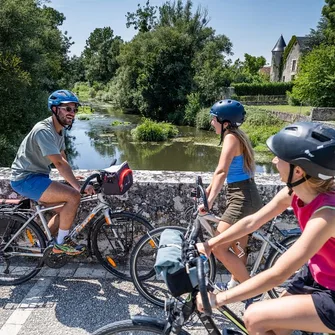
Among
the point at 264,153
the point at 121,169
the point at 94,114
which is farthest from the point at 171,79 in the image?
the point at 121,169

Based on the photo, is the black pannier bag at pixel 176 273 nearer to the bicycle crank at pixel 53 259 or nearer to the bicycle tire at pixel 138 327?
the bicycle tire at pixel 138 327

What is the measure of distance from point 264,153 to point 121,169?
20534 millimetres

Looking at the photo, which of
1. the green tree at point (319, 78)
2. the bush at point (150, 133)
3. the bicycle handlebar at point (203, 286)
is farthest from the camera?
the green tree at point (319, 78)

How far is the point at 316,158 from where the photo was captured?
65.6 inches

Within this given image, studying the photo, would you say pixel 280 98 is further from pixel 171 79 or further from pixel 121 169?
pixel 121 169

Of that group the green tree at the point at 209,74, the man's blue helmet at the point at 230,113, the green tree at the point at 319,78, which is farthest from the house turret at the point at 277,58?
the man's blue helmet at the point at 230,113

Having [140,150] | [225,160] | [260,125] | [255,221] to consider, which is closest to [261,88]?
[260,125]

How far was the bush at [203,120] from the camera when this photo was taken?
31555 millimetres

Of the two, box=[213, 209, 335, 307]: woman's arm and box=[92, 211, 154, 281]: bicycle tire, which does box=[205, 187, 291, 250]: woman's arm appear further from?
box=[92, 211, 154, 281]: bicycle tire

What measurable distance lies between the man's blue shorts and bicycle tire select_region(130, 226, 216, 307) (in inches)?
40.0

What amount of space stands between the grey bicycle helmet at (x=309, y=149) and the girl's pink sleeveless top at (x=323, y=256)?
12 cm

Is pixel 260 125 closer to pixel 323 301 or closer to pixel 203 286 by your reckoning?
pixel 323 301

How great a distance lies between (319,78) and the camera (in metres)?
29.8

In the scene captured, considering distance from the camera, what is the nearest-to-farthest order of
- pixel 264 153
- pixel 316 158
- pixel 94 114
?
1. pixel 316 158
2. pixel 264 153
3. pixel 94 114
